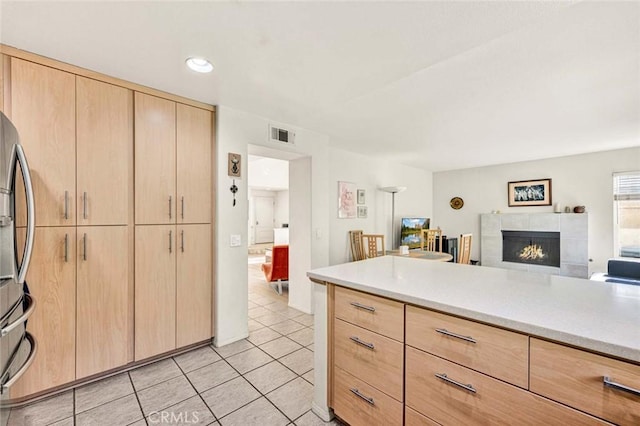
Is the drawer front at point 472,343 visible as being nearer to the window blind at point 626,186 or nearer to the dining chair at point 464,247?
the dining chair at point 464,247

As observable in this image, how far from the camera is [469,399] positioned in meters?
1.13

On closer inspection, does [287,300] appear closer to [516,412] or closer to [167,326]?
[167,326]

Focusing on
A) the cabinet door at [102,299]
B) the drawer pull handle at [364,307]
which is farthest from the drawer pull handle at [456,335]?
the cabinet door at [102,299]

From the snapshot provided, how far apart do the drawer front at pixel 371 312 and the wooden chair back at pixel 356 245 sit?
278cm

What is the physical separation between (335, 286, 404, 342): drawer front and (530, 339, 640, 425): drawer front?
56 cm

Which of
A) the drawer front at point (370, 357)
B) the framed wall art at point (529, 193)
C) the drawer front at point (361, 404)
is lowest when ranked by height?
the drawer front at point (361, 404)

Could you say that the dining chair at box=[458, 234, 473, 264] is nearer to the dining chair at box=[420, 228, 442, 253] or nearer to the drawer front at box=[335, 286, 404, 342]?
the dining chair at box=[420, 228, 442, 253]

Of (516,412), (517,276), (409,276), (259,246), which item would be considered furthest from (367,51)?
(259,246)

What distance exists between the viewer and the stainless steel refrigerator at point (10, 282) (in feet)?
4.03

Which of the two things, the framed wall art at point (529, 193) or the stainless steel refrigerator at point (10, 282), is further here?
the framed wall art at point (529, 193)

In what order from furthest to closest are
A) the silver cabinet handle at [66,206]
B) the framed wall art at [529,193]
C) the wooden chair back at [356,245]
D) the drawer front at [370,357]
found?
1. the framed wall art at [529,193]
2. the wooden chair back at [356,245]
3. the silver cabinet handle at [66,206]
4. the drawer front at [370,357]

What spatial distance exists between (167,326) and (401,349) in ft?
6.97

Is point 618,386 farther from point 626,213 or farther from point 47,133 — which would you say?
point 626,213

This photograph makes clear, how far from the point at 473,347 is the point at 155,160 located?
267 cm
